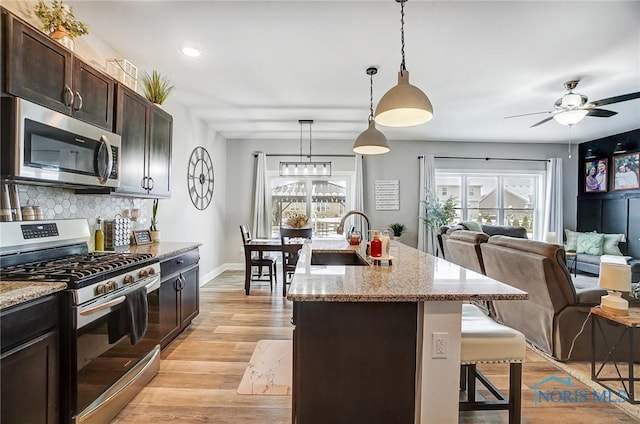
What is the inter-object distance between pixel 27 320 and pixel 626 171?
8165 mm

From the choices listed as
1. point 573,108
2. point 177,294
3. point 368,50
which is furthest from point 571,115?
point 177,294

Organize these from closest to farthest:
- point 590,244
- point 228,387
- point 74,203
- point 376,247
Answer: point 376,247
point 228,387
point 74,203
point 590,244

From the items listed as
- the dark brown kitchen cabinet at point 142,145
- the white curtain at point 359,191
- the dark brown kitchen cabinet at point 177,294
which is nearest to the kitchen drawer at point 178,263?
the dark brown kitchen cabinet at point 177,294

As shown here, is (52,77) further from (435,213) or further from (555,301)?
(435,213)

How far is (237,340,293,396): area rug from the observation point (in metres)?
2.21

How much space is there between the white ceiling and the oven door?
208cm

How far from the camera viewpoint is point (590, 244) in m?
5.64

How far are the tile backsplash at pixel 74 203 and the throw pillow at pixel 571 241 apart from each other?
728 cm

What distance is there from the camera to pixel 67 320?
152 centimetres

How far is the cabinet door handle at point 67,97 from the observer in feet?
6.20

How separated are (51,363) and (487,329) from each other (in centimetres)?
217

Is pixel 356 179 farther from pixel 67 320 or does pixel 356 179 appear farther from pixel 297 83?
pixel 67 320

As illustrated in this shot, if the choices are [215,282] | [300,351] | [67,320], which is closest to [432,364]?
[300,351]

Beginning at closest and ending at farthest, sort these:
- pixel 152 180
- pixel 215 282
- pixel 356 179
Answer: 1. pixel 152 180
2. pixel 215 282
3. pixel 356 179
